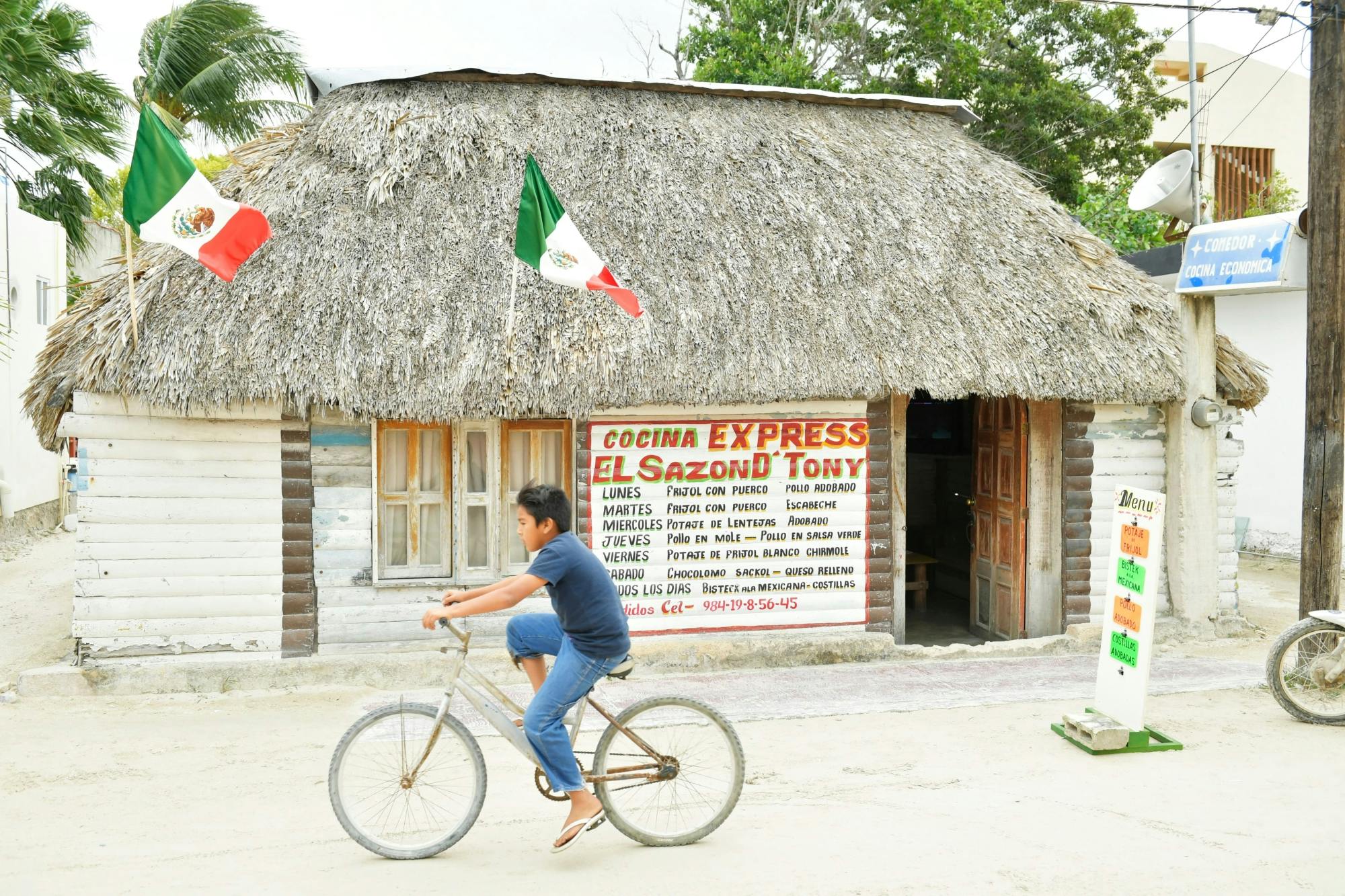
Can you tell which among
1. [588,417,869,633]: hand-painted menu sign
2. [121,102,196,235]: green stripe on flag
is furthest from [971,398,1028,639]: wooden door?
[121,102,196,235]: green stripe on flag

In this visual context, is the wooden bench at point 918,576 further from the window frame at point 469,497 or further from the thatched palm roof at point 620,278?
the window frame at point 469,497

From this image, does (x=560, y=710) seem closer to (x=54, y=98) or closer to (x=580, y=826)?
(x=580, y=826)

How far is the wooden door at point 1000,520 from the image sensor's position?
991 cm

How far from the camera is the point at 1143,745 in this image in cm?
662

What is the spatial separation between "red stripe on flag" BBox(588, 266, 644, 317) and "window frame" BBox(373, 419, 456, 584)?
71.9 inches

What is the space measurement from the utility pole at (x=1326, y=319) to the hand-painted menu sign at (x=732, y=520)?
132 inches

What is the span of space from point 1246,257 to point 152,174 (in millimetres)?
8264

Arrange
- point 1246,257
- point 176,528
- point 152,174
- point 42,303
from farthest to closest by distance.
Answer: point 42,303
point 1246,257
point 176,528
point 152,174

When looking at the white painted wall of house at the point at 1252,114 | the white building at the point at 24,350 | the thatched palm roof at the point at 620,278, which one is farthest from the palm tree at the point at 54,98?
the white painted wall of house at the point at 1252,114

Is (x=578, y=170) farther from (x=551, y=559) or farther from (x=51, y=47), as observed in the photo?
(x=51, y=47)

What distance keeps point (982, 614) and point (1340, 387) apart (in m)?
3.98

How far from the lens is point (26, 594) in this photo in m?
12.7

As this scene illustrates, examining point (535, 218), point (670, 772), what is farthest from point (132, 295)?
point (670, 772)

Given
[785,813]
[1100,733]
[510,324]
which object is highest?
[510,324]
